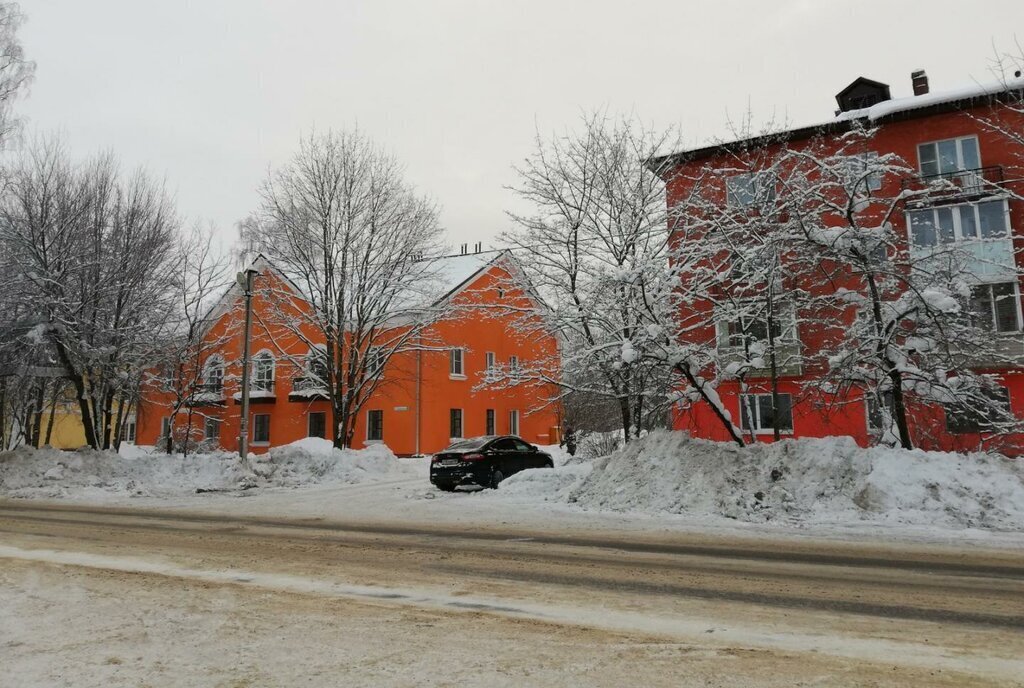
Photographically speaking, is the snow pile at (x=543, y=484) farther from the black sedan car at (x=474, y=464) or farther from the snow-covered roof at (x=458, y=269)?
the snow-covered roof at (x=458, y=269)

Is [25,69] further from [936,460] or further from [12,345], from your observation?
[936,460]

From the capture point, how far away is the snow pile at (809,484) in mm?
11172

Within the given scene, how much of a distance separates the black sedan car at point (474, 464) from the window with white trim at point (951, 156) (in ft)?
65.3

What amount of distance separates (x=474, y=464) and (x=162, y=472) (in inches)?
475

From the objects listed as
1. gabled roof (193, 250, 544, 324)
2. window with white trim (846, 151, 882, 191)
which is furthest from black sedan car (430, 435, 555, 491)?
window with white trim (846, 151, 882, 191)

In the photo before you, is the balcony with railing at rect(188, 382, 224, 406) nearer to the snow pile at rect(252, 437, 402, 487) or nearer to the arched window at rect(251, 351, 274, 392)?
the arched window at rect(251, 351, 274, 392)

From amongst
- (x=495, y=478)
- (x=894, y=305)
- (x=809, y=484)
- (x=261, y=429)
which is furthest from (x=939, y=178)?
(x=261, y=429)

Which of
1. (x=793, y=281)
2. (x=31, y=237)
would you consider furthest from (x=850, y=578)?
(x=31, y=237)

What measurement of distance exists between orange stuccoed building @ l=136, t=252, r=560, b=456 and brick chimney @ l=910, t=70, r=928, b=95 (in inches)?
796

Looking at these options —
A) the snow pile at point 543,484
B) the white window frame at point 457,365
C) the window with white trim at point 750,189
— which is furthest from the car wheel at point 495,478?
the white window frame at point 457,365

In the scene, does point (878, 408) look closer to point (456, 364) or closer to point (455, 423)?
point (455, 423)

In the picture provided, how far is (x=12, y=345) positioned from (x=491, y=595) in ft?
73.0

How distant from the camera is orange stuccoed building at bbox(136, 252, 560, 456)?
1255 inches

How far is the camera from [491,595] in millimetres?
6637
